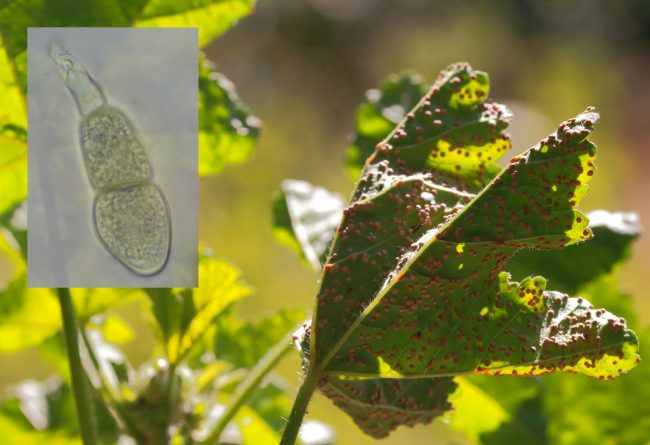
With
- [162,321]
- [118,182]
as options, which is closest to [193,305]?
[162,321]

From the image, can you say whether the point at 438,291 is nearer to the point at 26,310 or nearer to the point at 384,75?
the point at 26,310

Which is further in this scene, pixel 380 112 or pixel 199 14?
pixel 380 112

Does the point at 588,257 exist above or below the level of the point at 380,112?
below

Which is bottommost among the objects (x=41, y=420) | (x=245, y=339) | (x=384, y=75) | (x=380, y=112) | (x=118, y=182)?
Answer: (x=41, y=420)

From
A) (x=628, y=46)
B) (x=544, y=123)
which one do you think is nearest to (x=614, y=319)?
(x=544, y=123)

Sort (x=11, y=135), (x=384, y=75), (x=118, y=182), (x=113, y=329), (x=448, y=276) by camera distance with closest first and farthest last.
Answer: (x=448, y=276)
(x=118, y=182)
(x=11, y=135)
(x=113, y=329)
(x=384, y=75)

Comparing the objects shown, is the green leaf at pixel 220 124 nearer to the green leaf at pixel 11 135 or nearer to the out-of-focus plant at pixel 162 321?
the out-of-focus plant at pixel 162 321

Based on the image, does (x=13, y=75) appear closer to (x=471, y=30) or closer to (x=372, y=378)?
(x=372, y=378)

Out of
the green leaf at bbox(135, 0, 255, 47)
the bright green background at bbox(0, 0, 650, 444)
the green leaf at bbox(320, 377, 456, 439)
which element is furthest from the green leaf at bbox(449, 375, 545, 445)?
the bright green background at bbox(0, 0, 650, 444)
